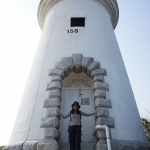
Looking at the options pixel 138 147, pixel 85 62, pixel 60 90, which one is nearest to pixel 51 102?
pixel 60 90

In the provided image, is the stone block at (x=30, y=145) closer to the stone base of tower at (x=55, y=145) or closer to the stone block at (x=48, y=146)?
the stone base of tower at (x=55, y=145)

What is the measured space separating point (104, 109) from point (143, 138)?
5.81 ft

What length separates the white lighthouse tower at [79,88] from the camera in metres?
5.48

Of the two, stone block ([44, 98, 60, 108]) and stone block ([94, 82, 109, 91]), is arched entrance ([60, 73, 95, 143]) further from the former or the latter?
Result: stone block ([44, 98, 60, 108])

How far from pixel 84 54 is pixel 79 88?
132cm

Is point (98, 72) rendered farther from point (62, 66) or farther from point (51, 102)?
point (51, 102)

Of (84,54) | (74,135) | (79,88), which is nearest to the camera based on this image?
(74,135)

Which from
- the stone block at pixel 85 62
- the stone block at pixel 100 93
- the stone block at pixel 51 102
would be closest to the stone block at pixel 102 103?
the stone block at pixel 100 93

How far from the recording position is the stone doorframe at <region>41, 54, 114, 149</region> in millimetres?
5402

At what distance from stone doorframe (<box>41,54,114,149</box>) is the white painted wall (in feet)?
0.74

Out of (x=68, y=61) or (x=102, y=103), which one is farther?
(x=68, y=61)

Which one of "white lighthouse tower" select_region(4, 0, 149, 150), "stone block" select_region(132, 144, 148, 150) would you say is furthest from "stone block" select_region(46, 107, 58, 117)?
"stone block" select_region(132, 144, 148, 150)

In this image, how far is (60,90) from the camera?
6262 mm

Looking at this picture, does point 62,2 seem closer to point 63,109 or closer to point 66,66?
point 66,66
